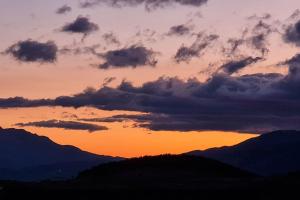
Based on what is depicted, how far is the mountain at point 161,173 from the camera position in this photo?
8006 cm

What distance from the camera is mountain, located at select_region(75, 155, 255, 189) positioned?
263 ft

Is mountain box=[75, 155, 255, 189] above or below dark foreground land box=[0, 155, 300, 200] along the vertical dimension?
above

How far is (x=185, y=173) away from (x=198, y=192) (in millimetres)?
25452

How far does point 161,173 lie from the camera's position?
95312 mm

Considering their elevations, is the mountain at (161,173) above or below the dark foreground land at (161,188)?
above

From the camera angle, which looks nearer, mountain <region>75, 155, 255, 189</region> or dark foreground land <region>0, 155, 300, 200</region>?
dark foreground land <region>0, 155, 300, 200</region>

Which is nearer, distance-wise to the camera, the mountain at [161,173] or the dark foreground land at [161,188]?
the dark foreground land at [161,188]

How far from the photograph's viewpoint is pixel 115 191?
231 ft

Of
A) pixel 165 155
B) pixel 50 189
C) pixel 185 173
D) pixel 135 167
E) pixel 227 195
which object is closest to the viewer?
pixel 227 195

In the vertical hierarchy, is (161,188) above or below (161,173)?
below

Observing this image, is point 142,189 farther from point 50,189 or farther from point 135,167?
point 135,167

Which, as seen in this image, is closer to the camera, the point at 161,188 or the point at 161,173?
the point at 161,188

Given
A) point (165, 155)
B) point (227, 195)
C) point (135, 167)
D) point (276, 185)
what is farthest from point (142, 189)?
point (165, 155)

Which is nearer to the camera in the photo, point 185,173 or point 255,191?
point 255,191
